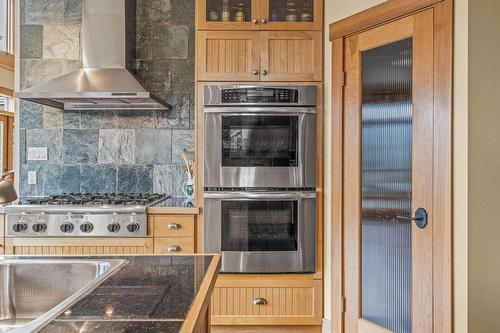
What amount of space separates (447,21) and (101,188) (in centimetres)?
282


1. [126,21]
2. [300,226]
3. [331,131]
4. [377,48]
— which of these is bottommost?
[300,226]

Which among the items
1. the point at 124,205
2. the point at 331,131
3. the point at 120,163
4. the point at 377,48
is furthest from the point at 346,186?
the point at 120,163

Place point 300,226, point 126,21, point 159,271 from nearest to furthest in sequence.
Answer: point 159,271
point 300,226
point 126,21

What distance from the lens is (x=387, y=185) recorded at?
2367 millimetres

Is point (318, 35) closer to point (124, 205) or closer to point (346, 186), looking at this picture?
point (346, 186)

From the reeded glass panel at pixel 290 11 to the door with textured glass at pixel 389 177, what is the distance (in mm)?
453

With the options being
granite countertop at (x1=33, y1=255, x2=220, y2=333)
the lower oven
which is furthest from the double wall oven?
granite countertop at (x1=33, y1=255, x2=220, y2=333)

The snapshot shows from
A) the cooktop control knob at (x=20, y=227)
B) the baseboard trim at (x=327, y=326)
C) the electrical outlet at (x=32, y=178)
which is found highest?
the electrical outlet at (x=32, y=178)

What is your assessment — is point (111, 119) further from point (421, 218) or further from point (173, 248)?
point (421, 218)

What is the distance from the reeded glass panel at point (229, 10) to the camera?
2908mm

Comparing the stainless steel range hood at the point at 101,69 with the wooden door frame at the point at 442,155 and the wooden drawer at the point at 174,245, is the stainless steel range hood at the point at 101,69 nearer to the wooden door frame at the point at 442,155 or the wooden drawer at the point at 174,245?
the wooden drawer at the point at 174,245

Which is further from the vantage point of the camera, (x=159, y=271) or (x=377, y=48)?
(x=377, y=48)

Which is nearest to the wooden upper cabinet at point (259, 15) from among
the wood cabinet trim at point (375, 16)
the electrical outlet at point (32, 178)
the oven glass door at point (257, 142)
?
the wood cabinet trim at point (375, 16)

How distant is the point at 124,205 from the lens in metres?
2.77
